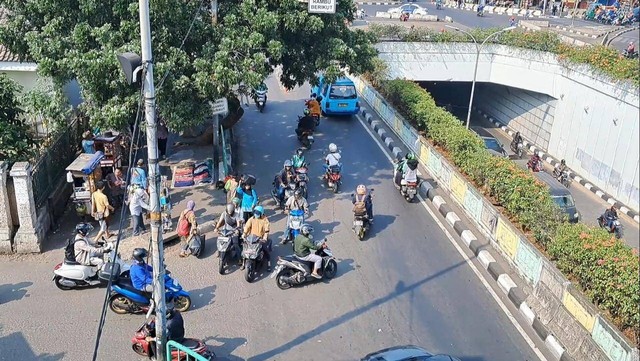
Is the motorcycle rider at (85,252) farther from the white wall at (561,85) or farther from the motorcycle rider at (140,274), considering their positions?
the white wall at (561,85)

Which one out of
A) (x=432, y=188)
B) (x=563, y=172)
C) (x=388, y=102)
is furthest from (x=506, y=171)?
(x=388, y=102)

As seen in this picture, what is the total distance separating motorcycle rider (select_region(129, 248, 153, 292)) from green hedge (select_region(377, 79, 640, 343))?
24.0 feet

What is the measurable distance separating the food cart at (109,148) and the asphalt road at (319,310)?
297 cm

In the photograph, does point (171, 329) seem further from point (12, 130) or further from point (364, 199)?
point (12, 130)

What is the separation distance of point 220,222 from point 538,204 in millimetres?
6619

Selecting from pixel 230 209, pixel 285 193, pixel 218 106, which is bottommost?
pixel 285 193

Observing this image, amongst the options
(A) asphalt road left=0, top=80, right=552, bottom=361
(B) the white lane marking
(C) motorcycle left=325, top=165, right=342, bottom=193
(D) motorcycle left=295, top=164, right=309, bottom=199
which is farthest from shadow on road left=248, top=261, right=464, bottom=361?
(C) motorcycle left=325, top=165, right=342, bottom=193

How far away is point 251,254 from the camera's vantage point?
1105 cm

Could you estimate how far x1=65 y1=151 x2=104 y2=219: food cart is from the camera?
42.6 feet

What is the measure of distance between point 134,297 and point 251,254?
2263 mm

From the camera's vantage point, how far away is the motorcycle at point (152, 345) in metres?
8.50

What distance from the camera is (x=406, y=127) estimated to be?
19.7 meters

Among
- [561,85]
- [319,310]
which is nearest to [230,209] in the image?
[319,310]

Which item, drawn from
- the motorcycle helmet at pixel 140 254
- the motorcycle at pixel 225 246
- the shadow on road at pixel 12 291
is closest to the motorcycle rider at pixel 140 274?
the motorcycle helmet at pixel 140 254
